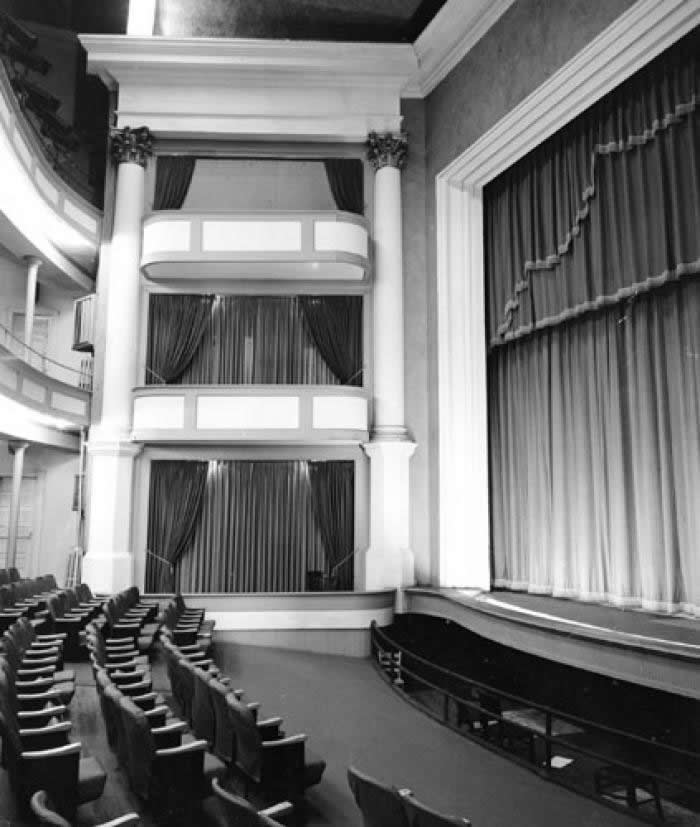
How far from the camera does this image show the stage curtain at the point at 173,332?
29.9 ft

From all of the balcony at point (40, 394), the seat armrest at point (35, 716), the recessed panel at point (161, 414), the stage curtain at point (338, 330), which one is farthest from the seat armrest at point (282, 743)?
the stage curtain at point (338, 330)

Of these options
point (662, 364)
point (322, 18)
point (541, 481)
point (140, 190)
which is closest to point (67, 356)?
point (140, 190)

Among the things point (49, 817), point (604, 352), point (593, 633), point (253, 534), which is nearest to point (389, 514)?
point (253, 534)

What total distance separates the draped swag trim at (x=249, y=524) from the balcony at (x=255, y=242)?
7.40 feet

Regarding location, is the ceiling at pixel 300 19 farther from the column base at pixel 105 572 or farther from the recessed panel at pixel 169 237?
the column base at pixel 105 572

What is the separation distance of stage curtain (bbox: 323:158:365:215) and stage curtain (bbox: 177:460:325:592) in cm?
321

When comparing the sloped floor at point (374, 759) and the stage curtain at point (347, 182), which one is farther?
the stage curtain at point (347, 182)

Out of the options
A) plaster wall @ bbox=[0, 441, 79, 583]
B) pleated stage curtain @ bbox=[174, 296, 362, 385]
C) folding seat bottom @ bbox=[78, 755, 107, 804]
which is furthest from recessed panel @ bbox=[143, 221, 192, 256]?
folding seat bottom @ bbox=[78, 755, 107, 804]

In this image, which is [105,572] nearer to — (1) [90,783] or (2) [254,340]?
(2) [254,340]

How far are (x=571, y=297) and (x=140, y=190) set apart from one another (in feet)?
16.9

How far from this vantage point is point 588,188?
23.3 ft

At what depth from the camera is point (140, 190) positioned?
9250 mm

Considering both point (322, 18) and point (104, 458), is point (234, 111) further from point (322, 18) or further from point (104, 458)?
point (104, 458)

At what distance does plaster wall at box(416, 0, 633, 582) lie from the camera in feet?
22.4
